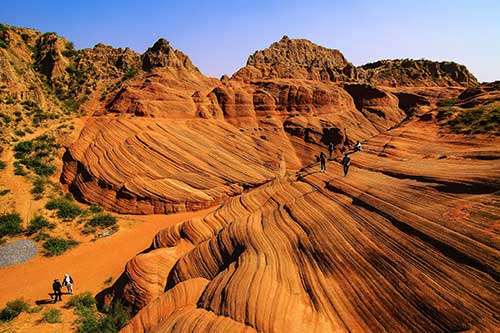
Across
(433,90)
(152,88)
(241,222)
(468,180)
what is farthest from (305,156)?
(433,90)

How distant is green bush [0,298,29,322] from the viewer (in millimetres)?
12070

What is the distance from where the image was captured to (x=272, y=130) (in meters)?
32.9

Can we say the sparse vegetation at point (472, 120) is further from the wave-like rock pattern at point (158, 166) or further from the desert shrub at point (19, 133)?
the desert shrub at point (19, 133)

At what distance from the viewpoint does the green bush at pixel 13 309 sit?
39.6 feet

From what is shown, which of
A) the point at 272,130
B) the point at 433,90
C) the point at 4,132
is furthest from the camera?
the point at 433,90

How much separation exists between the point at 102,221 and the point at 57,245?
2933 mm

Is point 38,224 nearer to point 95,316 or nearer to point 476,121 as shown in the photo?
point 95,316

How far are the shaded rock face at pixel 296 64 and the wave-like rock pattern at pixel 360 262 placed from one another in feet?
100

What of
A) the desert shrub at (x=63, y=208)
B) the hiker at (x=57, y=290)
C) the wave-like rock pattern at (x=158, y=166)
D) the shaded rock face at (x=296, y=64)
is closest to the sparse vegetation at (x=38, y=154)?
the wave-like rock pattern at (x=158, y=166)

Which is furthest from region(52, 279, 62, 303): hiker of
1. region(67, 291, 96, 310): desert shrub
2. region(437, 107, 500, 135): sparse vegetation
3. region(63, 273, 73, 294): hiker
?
region(437, 107, 500, 135): sparse vegetation

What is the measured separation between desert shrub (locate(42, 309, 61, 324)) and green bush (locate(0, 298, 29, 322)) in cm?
93

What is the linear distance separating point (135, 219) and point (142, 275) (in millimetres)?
8761

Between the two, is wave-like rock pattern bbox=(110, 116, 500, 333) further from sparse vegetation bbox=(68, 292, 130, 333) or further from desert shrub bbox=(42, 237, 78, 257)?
desert shrub bbox=(42, 237, 78, 257)

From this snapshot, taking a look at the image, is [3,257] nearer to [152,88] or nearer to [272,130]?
[152,88]
